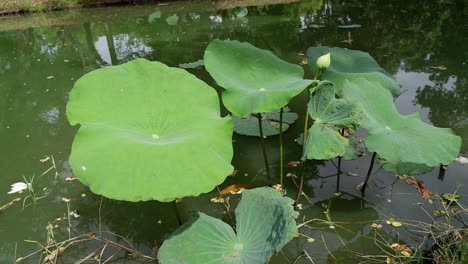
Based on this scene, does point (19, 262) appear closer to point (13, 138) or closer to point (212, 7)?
point (13, 138)

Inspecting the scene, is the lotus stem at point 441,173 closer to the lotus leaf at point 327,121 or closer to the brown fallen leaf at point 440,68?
the lotus leaf at point 327,121

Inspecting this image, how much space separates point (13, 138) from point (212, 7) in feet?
16.8

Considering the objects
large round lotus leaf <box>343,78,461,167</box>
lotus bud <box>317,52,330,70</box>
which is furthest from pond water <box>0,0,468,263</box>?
lotus bud <box>317,52,330,70</box>

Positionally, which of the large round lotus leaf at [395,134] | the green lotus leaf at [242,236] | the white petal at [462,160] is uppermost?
the large round lotus leaf at [395,134]

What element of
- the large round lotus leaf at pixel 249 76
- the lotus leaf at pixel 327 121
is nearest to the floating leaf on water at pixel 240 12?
the large round lotus leaf at pixel 249 76

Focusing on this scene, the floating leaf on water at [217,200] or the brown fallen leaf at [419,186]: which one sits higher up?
the brown fallen leaf at [419,186]

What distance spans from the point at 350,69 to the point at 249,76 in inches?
29.0

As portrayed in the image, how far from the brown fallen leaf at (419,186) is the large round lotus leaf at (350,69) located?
1.51ft

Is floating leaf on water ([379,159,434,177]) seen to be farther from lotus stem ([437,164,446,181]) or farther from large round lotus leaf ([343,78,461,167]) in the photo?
large round lotus leaf ([343,78,461,167])

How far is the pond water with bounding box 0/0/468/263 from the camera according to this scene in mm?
1860

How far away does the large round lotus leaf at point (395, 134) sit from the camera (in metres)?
1.57

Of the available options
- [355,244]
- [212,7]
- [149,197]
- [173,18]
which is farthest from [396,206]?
[212,7]

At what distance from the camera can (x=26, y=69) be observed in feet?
14.1

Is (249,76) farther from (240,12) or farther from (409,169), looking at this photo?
(240,12)
